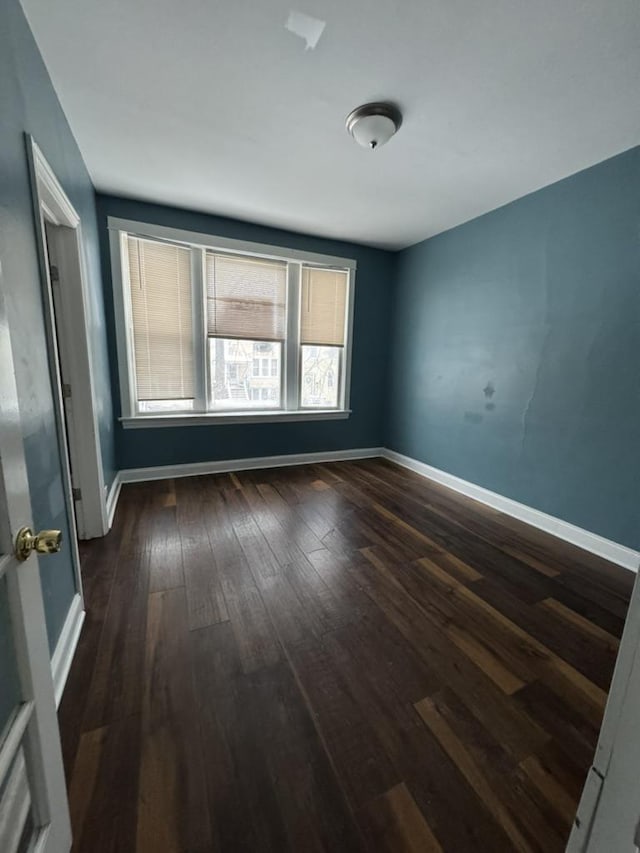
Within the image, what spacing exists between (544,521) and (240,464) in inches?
119

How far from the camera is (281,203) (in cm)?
301

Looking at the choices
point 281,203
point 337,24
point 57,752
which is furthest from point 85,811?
point 281,203

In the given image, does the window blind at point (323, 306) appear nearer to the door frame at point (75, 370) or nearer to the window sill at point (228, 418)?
the window sill at point (228, 418)

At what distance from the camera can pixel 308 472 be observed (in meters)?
3.93

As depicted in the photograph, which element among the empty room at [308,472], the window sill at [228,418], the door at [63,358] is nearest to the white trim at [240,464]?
the empty room at [308,472]

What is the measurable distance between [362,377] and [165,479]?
2658 millimetres

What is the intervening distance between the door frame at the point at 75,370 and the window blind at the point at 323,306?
2267mm

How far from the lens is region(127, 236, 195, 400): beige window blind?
3219 mm

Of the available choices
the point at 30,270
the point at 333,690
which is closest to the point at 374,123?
the point at 30,270

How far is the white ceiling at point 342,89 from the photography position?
1347mm

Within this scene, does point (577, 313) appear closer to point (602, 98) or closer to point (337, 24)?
point (602, 98)

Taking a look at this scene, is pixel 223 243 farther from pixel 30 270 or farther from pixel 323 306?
pixel 30 270

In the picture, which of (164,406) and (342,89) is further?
(164,406)

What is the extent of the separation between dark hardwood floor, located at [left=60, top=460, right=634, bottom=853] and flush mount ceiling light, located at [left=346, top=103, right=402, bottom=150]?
2.57 meters
